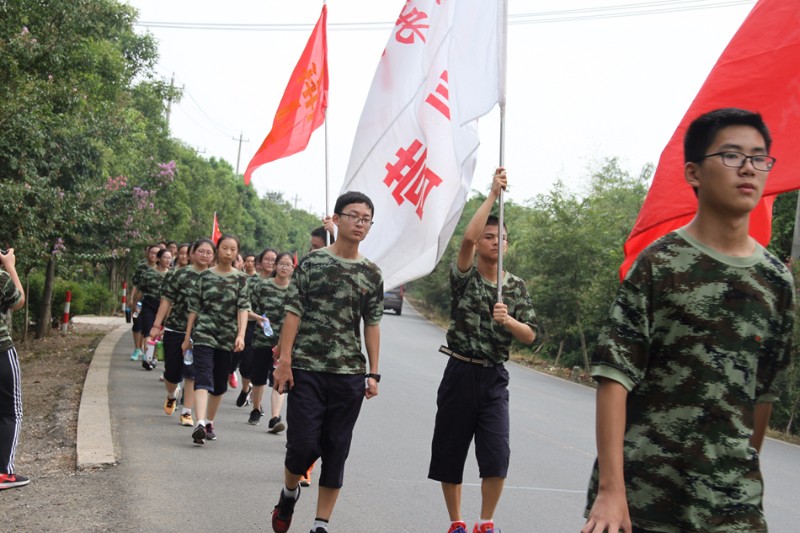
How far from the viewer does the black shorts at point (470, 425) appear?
18.4 feet

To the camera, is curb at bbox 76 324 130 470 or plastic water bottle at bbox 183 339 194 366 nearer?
curb at bbox 76 324 130 470

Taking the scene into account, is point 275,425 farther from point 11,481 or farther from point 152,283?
point 152,283

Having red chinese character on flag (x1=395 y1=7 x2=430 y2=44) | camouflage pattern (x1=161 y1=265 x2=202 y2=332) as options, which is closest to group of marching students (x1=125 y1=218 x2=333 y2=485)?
camouflage pattern (x1=161 y1=265 x2=202 y2=332)

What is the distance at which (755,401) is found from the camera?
2879 millimetres

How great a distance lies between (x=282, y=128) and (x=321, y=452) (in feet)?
13.2

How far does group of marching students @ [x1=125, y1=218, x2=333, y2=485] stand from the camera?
29.1 feet

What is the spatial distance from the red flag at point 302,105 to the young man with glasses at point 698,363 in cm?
627

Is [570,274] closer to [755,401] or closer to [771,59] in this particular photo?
[771,59]

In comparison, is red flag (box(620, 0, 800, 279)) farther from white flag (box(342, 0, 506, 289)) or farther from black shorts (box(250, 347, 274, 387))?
black shorts (box(250, 347, 274, 387))

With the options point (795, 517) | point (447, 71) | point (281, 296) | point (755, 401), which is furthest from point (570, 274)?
point (755, 401)

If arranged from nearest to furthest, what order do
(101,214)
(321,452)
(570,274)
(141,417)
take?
(321,452)
(141,417)
(101,214)
(570,274)

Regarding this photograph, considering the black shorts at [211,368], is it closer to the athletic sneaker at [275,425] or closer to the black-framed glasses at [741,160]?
the athletic sneaker at [275,425]

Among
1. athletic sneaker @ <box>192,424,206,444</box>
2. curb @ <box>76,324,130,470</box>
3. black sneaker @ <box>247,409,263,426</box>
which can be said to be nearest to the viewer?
curb @ <box>76,324,130,470</box>

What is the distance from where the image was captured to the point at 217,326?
894 centimetres
